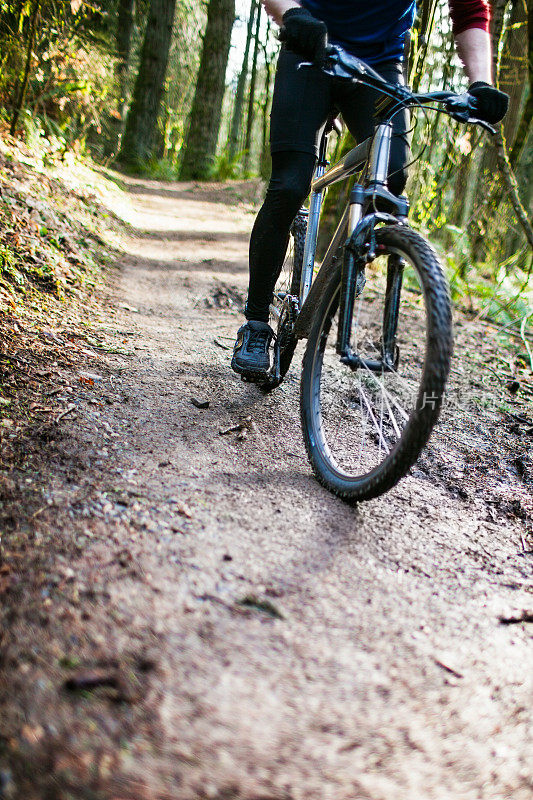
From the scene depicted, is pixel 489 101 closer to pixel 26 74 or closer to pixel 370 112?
pixel 370 112

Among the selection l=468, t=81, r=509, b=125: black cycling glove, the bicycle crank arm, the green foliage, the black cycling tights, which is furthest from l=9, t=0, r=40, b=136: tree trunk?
the green foliage

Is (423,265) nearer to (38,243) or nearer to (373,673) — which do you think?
(373,673)

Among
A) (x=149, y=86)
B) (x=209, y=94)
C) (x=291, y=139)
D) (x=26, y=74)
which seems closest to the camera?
(x=291, y=139)

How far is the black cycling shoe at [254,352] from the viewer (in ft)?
8.63

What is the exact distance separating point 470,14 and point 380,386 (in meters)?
1.48

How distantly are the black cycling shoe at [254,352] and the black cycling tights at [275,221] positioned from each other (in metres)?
0.06

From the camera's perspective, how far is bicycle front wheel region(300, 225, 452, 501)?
5.14 ft

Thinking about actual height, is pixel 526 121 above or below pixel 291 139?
above

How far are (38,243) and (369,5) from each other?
2.39 m

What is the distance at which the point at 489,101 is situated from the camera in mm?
1846

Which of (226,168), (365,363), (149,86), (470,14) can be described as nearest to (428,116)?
(470,14)

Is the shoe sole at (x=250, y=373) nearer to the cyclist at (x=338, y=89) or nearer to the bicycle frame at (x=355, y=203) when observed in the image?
the bicycle frame at (x=355, y=203)

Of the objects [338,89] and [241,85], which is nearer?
[338,89]

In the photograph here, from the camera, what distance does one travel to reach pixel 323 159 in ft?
8.57
